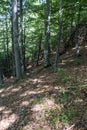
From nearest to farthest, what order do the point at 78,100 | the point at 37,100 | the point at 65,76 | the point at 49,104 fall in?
the point at 78,100
the point at 49,104
the point at 37,100
the point at 65,76

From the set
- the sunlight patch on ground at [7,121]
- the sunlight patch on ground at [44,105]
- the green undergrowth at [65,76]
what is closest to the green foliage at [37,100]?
the sunlight patch on ground at [44,105]

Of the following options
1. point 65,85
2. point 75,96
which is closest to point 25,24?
point 65,85

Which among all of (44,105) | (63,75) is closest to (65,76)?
(63,75)

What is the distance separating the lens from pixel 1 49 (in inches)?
1024

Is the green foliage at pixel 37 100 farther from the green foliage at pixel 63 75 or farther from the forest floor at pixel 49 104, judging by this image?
the green foliage at pixel 63 75

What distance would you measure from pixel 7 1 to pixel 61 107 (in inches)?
441

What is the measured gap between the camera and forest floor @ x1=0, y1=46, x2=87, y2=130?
6.28m

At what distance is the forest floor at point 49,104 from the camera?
20.6 feet

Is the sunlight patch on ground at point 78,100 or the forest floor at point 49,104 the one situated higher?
the sunlight patch on ground at point 78,100

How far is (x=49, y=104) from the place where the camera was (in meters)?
7.22

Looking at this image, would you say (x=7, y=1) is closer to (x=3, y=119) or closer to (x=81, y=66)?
(x=81, y=66)

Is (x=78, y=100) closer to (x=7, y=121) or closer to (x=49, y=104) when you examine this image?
(x=49, y=104)

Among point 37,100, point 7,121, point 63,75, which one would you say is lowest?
point 7,121

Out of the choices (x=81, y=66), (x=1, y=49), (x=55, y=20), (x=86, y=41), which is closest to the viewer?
(x=81, y=66)
